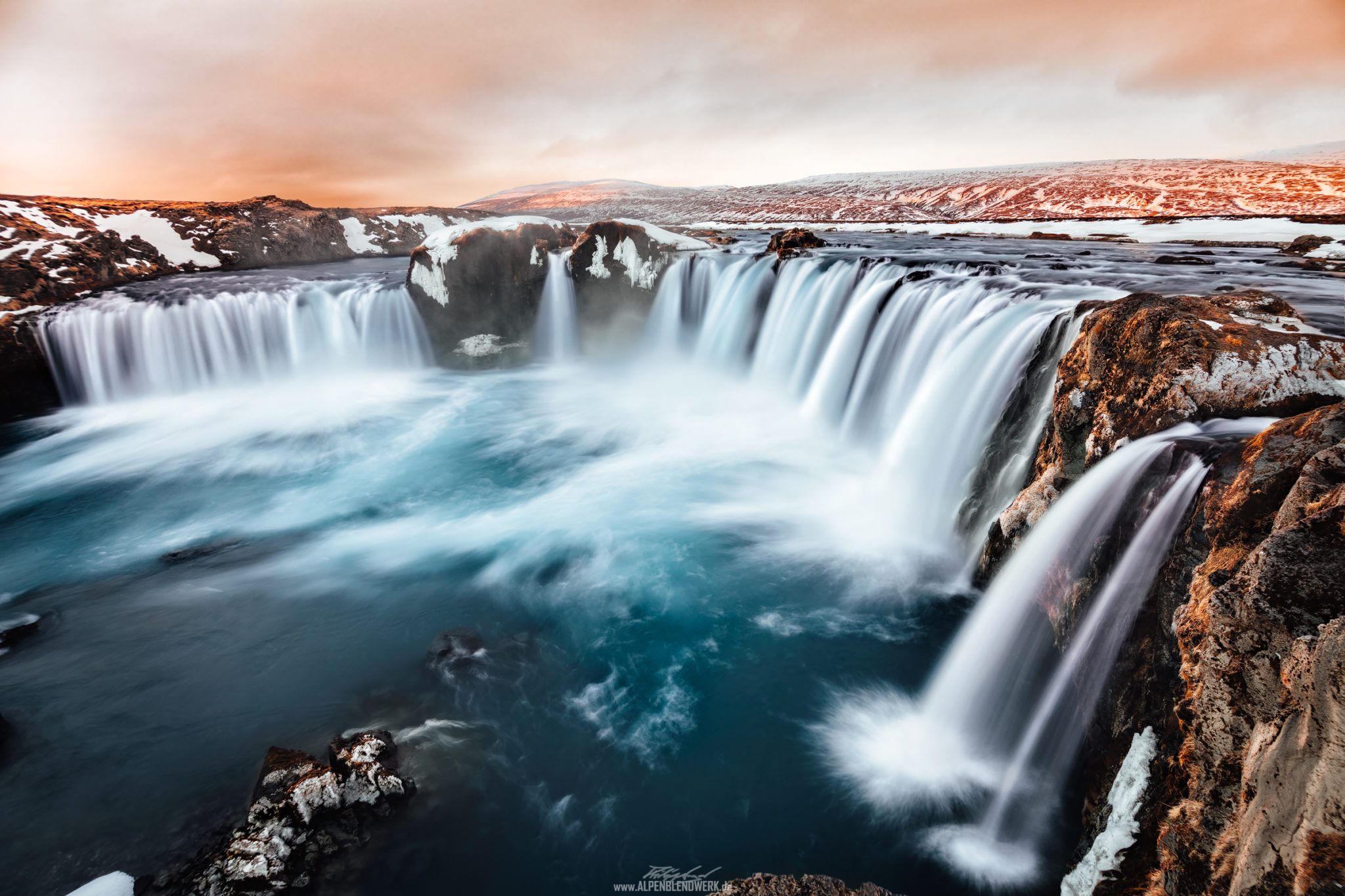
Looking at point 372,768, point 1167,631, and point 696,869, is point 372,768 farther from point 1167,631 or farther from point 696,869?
point 1167,631

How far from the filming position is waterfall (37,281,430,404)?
15.9 m

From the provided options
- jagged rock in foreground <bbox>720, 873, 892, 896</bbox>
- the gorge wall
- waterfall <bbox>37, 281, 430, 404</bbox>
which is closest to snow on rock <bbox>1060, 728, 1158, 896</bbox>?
the gorge wall

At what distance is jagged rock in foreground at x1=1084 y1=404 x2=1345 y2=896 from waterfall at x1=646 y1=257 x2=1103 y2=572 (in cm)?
354

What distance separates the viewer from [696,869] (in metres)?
4.40

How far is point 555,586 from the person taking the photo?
7.80m

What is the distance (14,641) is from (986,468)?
12274mm

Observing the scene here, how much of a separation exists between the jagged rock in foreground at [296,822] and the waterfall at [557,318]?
50.9 feet

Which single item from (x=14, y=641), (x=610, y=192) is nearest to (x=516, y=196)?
(x=610, y=192)

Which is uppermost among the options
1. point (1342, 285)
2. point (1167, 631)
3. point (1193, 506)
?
point (1342, 285)

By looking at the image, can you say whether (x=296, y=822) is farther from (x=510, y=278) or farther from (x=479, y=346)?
(x=510, y=278)

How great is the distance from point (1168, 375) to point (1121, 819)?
10.3ft

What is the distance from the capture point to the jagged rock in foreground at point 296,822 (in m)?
3.86
